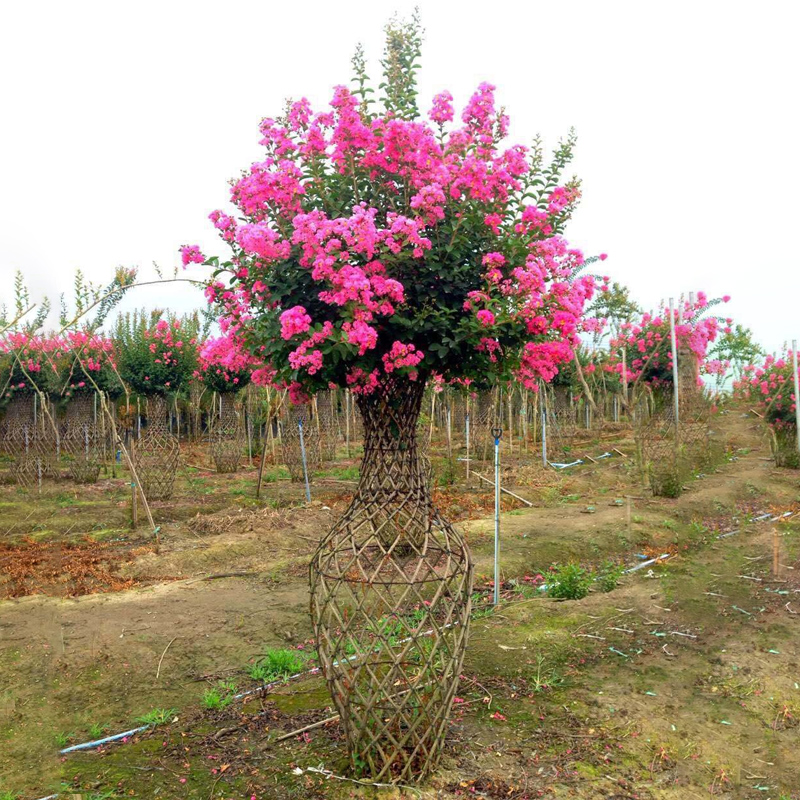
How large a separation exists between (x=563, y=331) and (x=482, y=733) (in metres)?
2.17

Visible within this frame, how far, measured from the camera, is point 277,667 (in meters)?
4.70

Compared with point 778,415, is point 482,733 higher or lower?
lower

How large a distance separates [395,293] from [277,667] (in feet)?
8.86

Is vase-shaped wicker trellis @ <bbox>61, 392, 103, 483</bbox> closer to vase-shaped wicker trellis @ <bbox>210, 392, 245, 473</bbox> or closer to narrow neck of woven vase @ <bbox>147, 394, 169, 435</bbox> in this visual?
narrow neck of woven vase @ <bbox>147, 394, 169, 435</bbox>

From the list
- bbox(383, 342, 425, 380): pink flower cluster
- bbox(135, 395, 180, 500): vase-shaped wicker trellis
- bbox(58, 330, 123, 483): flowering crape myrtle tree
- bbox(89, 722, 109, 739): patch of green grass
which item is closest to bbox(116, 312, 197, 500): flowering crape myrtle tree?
bbox(135, 395, 180, 500): vase-shaped wicker trellis

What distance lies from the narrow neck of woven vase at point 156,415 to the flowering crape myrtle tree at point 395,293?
944cm

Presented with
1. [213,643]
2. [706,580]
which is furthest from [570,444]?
[213,643]

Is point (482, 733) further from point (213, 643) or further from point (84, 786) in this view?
point (213, 643)

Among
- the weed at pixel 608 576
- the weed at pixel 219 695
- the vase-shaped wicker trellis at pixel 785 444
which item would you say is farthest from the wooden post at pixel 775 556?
the vase-shaped wicker trellis at pixel 785 444

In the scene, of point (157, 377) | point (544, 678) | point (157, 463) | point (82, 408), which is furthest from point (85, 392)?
point (544, 678)

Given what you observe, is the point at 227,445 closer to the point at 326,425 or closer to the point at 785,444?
the point at 326,425

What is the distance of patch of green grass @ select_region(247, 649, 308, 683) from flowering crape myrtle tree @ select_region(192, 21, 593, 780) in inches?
30.0

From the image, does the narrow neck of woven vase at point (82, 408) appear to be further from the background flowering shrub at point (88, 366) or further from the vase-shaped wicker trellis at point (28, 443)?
the vase-shaped wicker trellis at point (28, 443)

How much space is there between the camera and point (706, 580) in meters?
6.64
